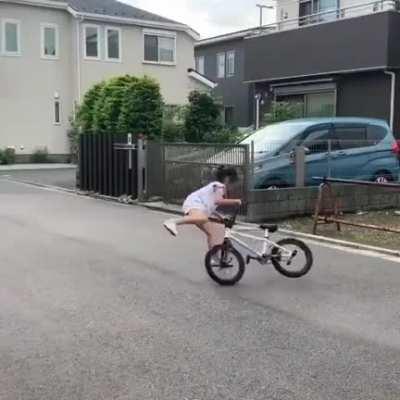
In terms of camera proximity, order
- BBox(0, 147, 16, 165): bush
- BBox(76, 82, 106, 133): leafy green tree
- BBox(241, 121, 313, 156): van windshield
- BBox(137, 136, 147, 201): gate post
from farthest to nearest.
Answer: BBox(0, 147, 16, 165): bush → BBox(76, 82, 106, 133): leafy green tree → BBox(137, 136, 147, 201): gate post → BBox(241, 121, 313, 156): van windshield

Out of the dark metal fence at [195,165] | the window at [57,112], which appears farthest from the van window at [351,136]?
the window at [57,112]

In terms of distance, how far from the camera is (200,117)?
21.0 metres

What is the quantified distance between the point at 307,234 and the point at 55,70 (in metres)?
22.7

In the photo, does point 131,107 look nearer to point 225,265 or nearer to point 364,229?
point 364,229

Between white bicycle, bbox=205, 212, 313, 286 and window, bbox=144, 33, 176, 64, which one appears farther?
window, bbox=144, 33, 176, 64

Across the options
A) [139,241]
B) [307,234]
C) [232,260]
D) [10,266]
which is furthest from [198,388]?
[307,234]

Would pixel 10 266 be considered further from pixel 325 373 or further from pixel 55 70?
pixel 55 70

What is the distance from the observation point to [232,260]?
22.9 ft

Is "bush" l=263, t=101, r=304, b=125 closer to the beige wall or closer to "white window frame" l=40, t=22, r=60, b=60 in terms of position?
the beige wall

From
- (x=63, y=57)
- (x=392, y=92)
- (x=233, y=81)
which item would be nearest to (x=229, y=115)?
(x=233, y=81)

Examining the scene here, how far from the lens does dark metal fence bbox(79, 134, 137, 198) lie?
568 inches

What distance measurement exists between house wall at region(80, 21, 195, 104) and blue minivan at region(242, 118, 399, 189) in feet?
59.8

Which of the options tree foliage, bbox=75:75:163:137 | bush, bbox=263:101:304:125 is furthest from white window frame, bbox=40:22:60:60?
tree foliage, bbox=75:75:163:137

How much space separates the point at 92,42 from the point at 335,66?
14692mm
